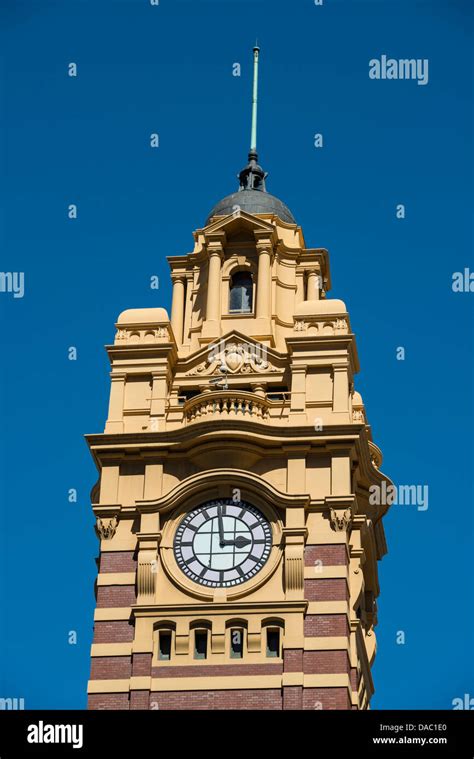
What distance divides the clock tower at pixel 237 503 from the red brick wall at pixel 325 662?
39 mm

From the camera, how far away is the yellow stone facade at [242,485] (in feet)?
195

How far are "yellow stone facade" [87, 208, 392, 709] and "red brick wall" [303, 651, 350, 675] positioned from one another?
5cm

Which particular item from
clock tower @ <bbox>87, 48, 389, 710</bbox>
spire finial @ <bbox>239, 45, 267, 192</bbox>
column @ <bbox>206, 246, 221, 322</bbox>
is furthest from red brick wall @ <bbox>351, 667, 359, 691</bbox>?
spire finial @ <bbox>239, 45, 267, 192</bbox>

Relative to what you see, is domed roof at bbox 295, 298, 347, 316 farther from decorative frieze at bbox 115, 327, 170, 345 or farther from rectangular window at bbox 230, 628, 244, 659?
rectangular window at bbox 230, 628, 244, 659

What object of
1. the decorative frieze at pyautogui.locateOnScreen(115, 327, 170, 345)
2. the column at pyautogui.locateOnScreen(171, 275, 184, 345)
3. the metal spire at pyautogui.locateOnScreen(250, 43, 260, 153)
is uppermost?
the metal spire at pyautogui.locateOnScreen(250, 43, 260, 153)

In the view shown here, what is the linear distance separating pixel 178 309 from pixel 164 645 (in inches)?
523

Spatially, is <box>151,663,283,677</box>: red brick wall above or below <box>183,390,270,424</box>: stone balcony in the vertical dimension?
below

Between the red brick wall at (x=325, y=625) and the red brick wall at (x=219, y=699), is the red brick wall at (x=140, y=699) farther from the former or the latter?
the red brick wall at (x=325, y=625)

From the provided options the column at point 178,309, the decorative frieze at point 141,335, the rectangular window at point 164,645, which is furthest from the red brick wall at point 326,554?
the column at point 178,309

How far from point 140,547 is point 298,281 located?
12.3m

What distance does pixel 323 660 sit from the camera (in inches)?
2324

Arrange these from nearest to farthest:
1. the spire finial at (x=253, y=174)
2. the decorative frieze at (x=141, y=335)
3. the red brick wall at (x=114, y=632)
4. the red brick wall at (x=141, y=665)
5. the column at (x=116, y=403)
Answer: the red brick wall at (x=141, y=665), the red brick wall at (x=114, y=632), the column at (x=116, y=403), the decorative frieze at (x=141, y=335), the spire finial at (x=253, y=174)

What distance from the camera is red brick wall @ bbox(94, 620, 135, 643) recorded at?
198 ft
